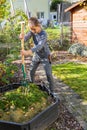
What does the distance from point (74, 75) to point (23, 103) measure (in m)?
4.48

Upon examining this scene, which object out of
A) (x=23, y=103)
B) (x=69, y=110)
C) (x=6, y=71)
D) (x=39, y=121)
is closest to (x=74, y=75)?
(x=6, y=71)

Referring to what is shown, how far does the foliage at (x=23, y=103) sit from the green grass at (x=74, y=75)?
68.7 inches

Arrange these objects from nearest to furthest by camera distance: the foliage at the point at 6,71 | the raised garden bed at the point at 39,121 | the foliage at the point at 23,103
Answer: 1. the raised garden bed at the point at 39,121
2. the foliage at the point at 23,103
3. the foliage at the point at 6,71

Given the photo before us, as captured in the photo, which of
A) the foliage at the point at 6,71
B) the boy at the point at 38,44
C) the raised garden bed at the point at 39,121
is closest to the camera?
the raised garden bed at the point at 39,121

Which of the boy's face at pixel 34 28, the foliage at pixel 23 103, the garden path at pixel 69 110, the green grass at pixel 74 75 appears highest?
the boy's face at pixel 34 28

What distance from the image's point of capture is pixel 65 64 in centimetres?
1179

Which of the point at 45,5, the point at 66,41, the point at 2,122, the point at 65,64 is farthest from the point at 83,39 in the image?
the point at 45,5

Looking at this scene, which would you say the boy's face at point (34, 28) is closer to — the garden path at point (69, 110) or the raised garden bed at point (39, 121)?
the raised garden bed at point (39, 121)

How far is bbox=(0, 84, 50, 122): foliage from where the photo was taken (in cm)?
517

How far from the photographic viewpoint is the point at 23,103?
17.9 feet

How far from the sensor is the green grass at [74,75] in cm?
802

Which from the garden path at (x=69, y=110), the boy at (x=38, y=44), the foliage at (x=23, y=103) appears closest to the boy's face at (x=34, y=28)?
the boy at (x=38, y=44)

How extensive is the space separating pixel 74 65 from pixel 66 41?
543 cm

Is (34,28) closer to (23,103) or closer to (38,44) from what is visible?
(38,44)
